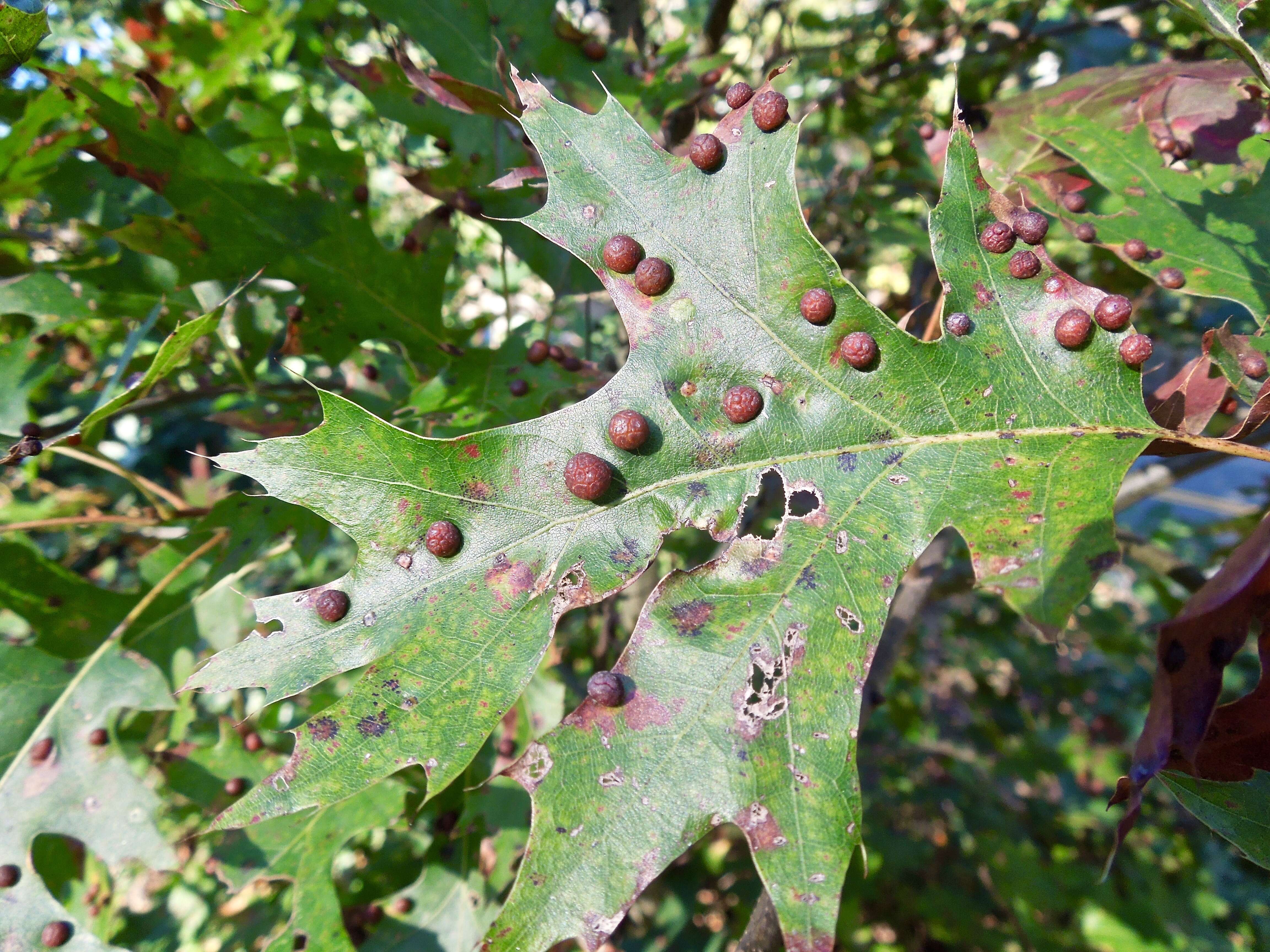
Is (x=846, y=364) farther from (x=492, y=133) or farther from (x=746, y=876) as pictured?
(x=746, y=876)

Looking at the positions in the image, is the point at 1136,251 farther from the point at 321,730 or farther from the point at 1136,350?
the point at 321,730

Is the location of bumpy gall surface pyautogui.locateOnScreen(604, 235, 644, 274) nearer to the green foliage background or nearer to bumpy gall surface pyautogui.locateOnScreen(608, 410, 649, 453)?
bumpy gall surface pyautogui.locateOnScreen(608, 410, 649, 453)

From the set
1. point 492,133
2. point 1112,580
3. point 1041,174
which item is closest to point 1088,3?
point 1041,174

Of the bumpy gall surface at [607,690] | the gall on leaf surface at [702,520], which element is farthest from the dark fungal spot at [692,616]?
the bumpy gall surface at [607,690]

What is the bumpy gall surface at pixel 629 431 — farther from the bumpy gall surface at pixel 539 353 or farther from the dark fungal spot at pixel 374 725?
the bumpy gall surface at pixel 539 353

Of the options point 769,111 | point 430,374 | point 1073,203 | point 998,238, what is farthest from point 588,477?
point 1073,203
